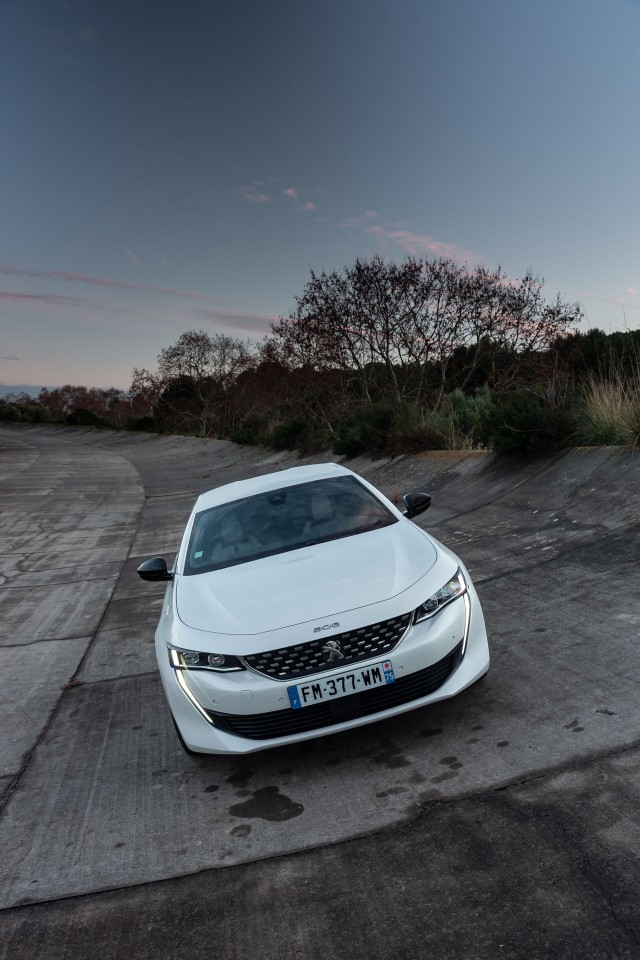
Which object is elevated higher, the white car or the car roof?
the car roof

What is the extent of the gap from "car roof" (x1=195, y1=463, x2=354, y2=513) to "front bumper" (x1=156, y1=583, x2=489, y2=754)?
2038 mm

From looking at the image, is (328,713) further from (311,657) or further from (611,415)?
(611,415)

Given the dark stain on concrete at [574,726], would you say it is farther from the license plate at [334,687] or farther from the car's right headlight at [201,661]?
the car's right headlight at [201,661]

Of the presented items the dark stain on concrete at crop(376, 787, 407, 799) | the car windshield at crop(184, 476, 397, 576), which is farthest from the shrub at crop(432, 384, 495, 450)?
the dark stain on concrete at crop(376, 787, 407, 799)

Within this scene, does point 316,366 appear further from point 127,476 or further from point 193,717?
point 193,717

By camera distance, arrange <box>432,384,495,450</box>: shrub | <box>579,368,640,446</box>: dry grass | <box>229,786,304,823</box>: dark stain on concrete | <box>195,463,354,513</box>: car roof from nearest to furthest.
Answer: <box>229,786,304,823</box>: dark stain on concrete
<box>195,463,354,513</box>: car roof
<box>579,368,640,446</box>: dry grass
<box>432,384,495,450</box>: shrub

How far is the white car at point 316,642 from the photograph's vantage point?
11.5 feet

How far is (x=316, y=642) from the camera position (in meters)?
3.49

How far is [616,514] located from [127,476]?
24345mm

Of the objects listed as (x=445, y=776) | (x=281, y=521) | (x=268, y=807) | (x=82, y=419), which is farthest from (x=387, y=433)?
(x=82, y=419)

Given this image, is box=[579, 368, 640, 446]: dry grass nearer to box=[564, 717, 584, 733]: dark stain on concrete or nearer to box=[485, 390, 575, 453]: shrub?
box=[485, 390, 575, 453]: shrub

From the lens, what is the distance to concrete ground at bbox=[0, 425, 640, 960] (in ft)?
8.17

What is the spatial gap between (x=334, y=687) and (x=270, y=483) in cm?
248

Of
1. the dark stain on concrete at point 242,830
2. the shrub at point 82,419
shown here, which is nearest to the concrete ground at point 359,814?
the dark stain on concrete at point 242,830
